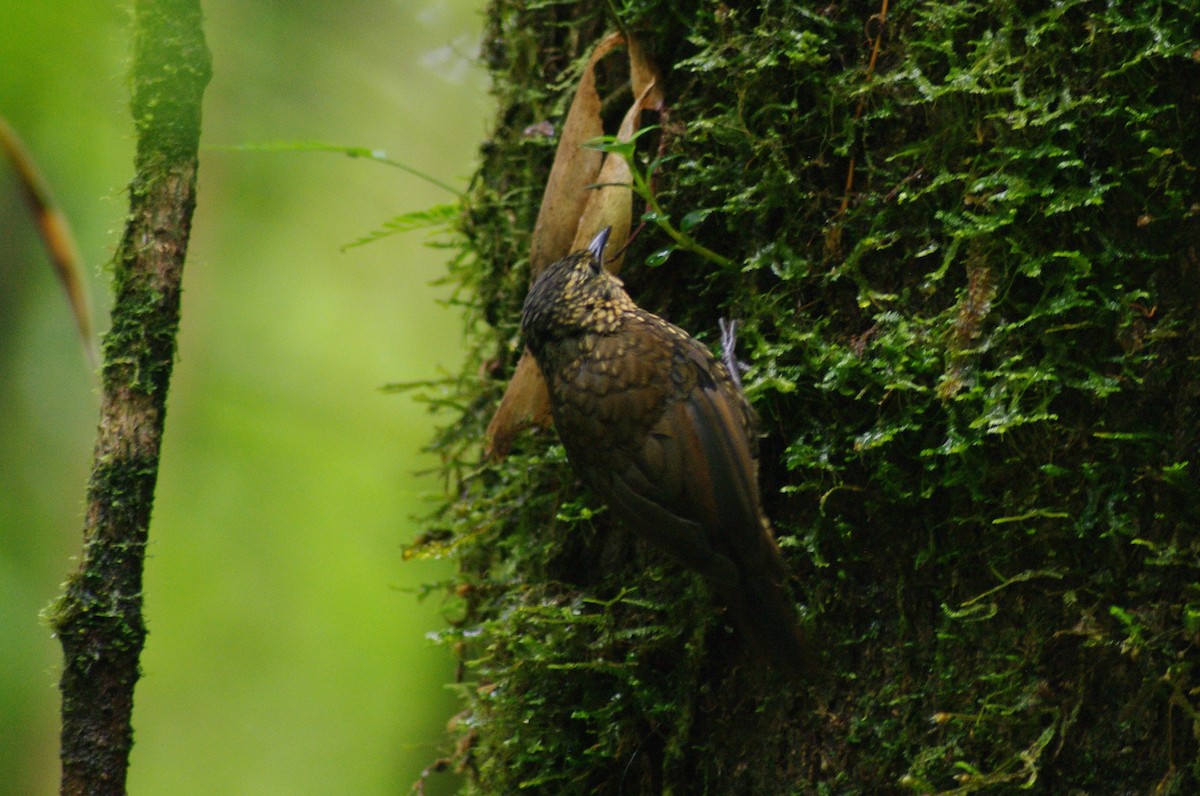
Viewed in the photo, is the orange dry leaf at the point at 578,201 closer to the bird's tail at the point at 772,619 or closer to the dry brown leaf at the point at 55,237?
the bird's tail at the point at 772,619

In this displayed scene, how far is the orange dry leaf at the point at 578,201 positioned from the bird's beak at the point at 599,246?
32 millimetres

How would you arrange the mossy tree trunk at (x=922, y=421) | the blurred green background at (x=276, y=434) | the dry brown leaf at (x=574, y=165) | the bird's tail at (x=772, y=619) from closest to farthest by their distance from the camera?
the mossy tree trunk at (x=922, y=421) → the bird's tail at (x=772, y=619) → the dry brown leaf at (x=574, y=165) → the blurred green background at (x=276, y=434)

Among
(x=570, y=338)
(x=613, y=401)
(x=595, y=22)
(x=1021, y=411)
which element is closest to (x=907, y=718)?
(x=1021, y=411)

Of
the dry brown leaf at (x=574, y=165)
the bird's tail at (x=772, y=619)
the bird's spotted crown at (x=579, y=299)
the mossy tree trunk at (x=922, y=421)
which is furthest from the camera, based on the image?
the dry brown leaf at (x=574, y=165)

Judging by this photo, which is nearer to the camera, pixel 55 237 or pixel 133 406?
pixel 133 406

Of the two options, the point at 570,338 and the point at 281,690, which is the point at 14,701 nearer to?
the point at 281,690

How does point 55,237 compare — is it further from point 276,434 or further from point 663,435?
point 276,434

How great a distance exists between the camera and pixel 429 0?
14.9 ft

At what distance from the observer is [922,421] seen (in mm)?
1706

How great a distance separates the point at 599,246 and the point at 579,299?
0.15 metres

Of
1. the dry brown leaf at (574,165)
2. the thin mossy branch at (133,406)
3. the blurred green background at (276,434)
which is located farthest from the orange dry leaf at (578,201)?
the blurred green background at (276,434)

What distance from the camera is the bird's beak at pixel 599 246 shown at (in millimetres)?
2125

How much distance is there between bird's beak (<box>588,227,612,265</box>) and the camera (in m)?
2.12

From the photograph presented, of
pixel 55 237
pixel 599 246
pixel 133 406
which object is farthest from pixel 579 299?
pixel 55 237
